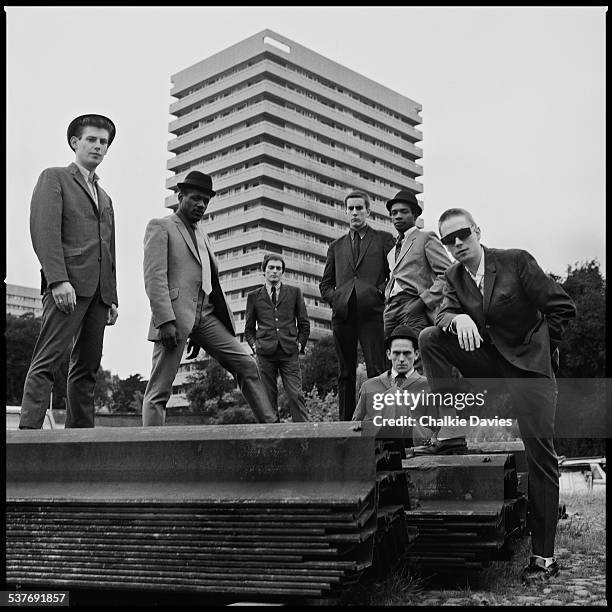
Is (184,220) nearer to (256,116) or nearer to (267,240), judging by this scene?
(267,240)

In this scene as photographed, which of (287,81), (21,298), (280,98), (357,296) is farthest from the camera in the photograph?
(287,81)

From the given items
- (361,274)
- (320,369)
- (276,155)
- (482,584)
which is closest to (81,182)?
(361,274)

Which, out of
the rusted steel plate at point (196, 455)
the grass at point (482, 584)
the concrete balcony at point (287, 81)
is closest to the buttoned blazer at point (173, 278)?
the rusted steel plate at point (196, 455)

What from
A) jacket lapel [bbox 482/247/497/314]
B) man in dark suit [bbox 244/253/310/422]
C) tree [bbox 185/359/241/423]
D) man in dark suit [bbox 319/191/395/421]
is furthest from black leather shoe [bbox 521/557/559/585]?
tree [bbox 185/359/241/423]

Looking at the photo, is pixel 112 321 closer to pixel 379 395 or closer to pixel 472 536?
pixel 379 395

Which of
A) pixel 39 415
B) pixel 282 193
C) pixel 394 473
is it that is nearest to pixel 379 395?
pixel 394 473

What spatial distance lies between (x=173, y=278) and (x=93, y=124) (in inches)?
46.6

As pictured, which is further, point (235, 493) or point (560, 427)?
point (560, 427)

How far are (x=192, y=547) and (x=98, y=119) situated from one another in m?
3.20

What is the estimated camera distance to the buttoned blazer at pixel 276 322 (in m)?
9.12

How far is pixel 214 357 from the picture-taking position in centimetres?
591

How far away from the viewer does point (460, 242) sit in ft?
16.4

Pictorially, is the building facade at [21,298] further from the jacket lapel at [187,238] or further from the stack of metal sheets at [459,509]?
the stack of metal sheets at [459,509]

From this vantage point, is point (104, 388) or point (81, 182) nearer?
point (81, 182)
